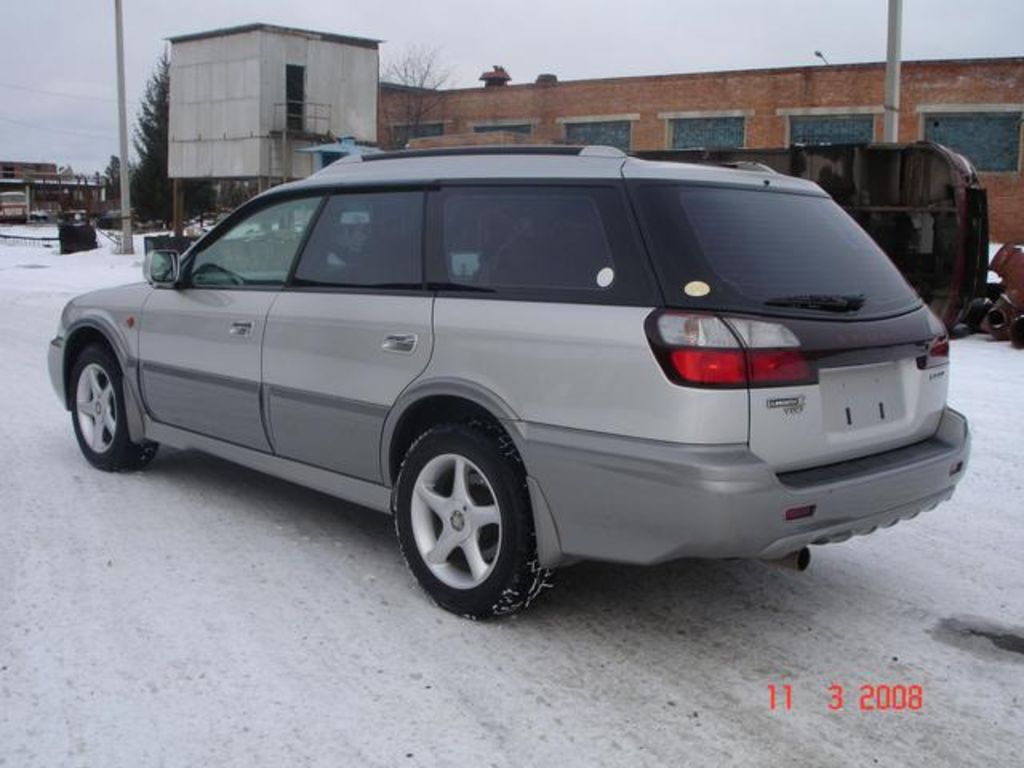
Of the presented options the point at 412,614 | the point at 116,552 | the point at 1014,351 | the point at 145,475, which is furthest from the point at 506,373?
the point at 1014,351

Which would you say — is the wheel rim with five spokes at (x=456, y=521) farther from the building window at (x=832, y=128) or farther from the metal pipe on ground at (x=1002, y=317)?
the building window at (x=832, y=128)

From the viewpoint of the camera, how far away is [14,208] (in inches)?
2913

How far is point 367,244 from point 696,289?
1.72 m

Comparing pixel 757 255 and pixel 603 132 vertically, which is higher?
pixel 603 132

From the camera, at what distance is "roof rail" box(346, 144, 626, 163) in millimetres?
3957

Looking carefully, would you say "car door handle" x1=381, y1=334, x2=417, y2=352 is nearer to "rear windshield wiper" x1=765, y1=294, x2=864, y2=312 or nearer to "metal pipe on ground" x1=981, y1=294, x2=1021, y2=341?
"rear windshield wiper" x1=765, y1=294, x2=864, y2=312

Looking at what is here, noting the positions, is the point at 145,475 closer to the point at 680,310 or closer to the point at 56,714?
the point at 56,714

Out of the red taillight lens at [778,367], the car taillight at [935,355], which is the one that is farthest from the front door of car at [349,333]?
the car taillight at [935,355]

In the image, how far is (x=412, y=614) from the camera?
406 centimetres

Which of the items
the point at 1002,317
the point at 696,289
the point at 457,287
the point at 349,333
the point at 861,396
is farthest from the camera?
the point at 1002,317

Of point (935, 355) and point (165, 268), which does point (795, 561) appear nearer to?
point (935, 355)

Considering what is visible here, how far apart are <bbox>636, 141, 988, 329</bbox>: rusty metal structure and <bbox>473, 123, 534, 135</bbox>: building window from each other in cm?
3346

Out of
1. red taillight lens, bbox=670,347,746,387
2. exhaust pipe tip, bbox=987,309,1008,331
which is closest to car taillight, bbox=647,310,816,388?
red taillight lens, bbox=670,347,746,387
